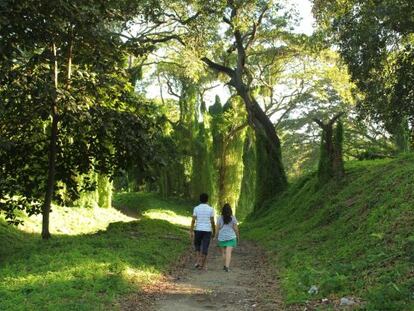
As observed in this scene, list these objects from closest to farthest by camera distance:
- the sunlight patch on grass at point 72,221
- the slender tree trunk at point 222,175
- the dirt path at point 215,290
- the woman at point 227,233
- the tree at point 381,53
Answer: the dirt path at point 215,290 → the tree at point 381,53 → the woman at point 227,233 → the sunlight patch on grass at point 72,221 → the slender tree trunk at point 222,175

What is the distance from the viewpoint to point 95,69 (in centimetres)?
1412

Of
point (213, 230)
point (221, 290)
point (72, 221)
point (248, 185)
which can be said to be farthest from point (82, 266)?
point (248, 185)

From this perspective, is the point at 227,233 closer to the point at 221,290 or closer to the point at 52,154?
the point at 221,290

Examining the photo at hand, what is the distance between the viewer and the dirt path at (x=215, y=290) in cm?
820

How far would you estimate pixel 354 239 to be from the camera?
1194 centimetres

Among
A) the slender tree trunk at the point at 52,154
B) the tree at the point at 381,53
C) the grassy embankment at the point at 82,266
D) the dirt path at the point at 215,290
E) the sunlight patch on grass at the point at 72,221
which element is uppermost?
the tree at the point at 381,53

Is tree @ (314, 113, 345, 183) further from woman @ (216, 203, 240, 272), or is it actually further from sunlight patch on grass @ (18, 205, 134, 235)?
sunlight patch on grass @ (18, 205, 134, 235)

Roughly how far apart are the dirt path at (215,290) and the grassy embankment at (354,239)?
44 cm

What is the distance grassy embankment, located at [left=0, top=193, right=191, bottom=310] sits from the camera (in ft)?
25.5

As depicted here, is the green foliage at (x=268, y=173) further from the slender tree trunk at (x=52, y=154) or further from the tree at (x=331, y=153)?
the slender tree trunk at (x=52, y=154)

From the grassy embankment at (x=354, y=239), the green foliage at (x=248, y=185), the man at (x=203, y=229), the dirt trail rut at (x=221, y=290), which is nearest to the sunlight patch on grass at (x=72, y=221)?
the grassy embankment at (x=354, y=239)

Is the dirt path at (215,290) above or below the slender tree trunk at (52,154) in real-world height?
below

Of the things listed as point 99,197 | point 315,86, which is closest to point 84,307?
point 99,197

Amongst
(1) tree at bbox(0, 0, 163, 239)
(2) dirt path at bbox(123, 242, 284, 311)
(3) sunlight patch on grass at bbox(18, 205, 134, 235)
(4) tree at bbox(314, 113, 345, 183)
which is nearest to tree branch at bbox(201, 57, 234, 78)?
Answer: (4) tree at bbox(314, 113, 345, 183)
